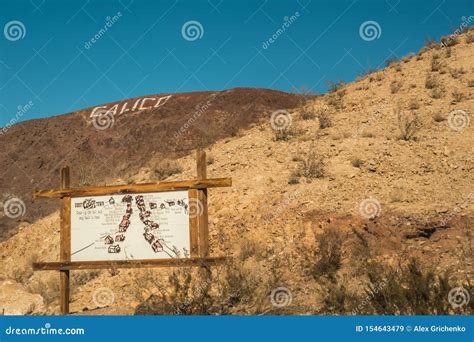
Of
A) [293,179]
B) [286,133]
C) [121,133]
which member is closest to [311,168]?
[293,179]

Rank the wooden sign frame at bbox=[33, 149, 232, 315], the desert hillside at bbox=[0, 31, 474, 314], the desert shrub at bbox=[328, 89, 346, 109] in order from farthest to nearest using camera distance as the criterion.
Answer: the desert shrub at bbox=[328, 89, 346, 109]
the wooden sign frame at bbox=[33, 149, 232, 315]
the desert hillside at bbox=[0, 31, 474, 314]

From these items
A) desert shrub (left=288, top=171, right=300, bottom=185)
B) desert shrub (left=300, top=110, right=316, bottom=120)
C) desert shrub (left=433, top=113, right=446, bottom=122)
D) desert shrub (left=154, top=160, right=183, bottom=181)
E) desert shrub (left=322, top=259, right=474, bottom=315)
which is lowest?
desert shrub (left=322, top=259, right=474, bottom=315)

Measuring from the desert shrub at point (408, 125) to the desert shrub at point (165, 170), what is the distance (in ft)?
22.8

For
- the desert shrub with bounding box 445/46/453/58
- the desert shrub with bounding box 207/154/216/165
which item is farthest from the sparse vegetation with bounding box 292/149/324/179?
the desert shrub with bounding box 445/46/453/58

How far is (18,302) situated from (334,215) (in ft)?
21.6

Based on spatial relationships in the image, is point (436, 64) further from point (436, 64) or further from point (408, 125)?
point (408, 125)

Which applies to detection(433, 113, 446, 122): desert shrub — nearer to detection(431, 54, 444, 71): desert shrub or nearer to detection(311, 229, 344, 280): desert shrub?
detection(431, 54, 444, 71): desert shrub

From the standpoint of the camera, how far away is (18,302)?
9945 millimetres

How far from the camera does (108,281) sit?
1160cm

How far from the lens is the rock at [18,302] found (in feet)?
31.6

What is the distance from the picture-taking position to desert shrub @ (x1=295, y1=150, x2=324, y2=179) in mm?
13188

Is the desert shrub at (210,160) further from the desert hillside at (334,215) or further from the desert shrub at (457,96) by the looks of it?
the desert shrub at (457,96)

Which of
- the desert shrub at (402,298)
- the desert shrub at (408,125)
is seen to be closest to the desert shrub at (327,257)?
the desert shrub at (402,298)

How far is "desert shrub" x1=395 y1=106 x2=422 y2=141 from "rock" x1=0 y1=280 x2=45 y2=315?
33.0ft
